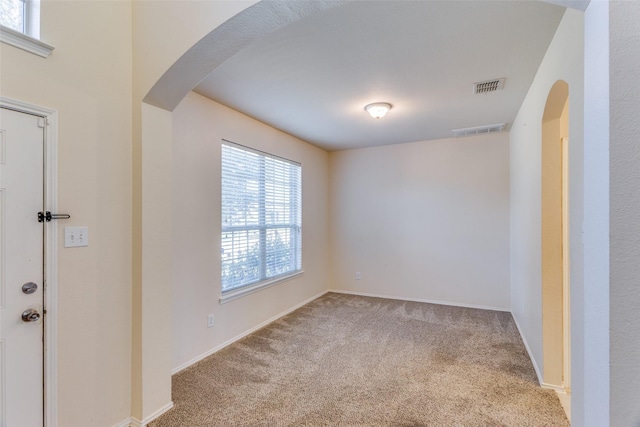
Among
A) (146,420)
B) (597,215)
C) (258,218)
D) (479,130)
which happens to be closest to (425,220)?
(479,130)

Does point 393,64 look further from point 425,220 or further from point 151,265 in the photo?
point 425,220

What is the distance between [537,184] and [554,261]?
0.64m

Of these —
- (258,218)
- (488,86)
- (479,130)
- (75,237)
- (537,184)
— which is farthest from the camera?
(479,130)

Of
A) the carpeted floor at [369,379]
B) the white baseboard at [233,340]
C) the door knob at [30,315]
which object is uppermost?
the door knob at [30,315]

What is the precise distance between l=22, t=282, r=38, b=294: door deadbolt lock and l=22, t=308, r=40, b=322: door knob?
0.09 m

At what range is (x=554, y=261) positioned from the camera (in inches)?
87.7

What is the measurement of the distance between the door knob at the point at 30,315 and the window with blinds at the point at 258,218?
165 centimetres

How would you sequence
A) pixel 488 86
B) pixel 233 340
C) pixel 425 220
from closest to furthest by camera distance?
pixel 488 86, pixel 233 340, pixel 425 220

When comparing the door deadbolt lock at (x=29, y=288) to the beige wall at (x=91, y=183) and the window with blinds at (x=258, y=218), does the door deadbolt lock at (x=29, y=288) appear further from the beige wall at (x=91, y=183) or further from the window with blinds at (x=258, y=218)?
the window with blinds at (x=258, y=218)

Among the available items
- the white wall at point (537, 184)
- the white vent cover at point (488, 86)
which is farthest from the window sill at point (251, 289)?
the white vent cover at point (488, 86)

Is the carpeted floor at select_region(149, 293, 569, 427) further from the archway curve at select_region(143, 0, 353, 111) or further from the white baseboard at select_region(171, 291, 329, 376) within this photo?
the archway curve at select_region(143, 0, 353, 111)

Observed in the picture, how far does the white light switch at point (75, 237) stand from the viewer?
63.3 inches

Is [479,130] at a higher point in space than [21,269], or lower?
higher

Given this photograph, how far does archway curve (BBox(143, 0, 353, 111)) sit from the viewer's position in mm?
1405
